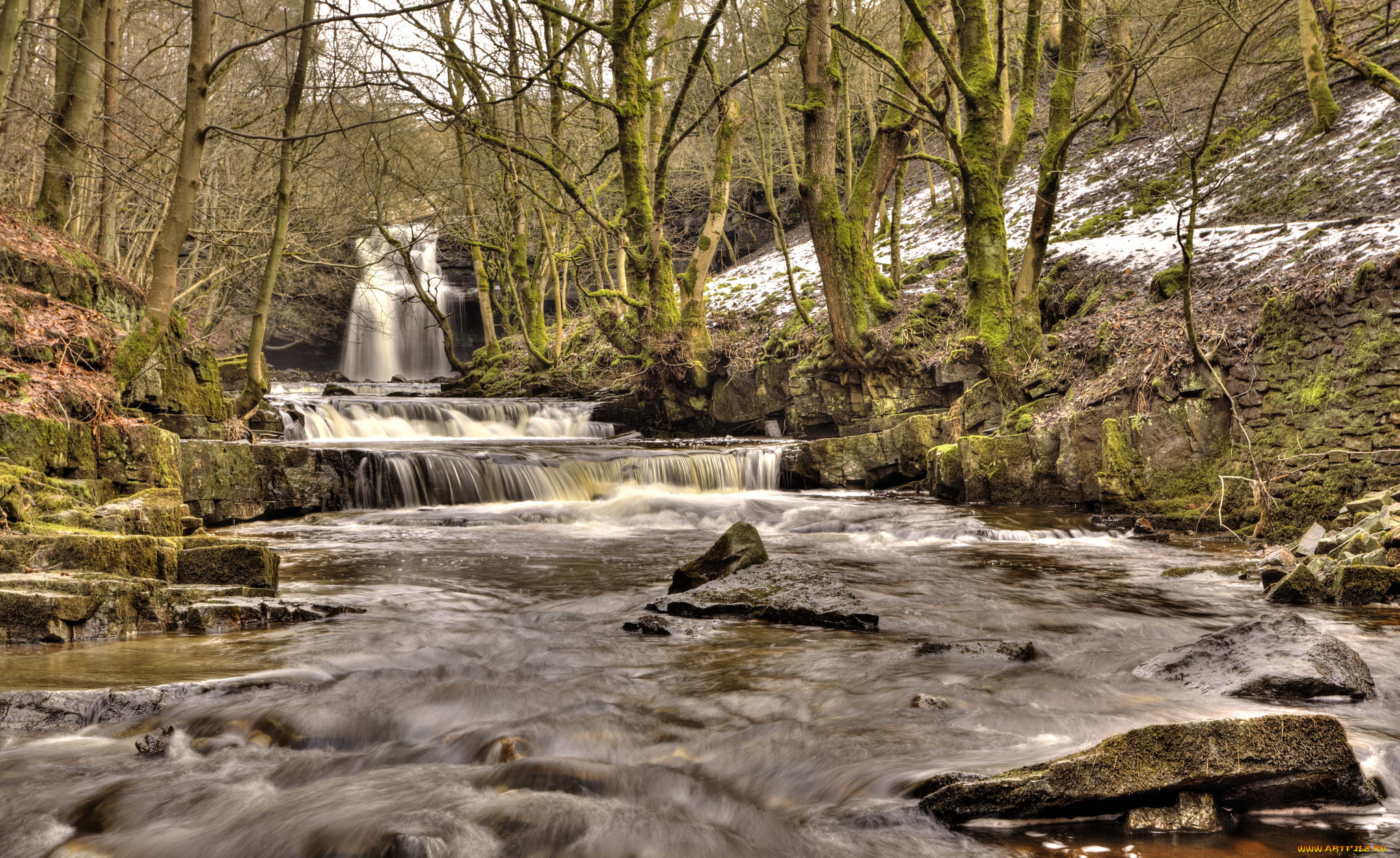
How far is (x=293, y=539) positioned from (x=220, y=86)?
10550mm

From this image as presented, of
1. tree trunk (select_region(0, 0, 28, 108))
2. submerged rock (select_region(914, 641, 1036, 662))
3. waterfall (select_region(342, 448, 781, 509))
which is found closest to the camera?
submerged rock (select_region(914, 641, 1036, 662))

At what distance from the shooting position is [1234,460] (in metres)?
7.57

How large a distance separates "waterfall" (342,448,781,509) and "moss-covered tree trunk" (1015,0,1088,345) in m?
3.99

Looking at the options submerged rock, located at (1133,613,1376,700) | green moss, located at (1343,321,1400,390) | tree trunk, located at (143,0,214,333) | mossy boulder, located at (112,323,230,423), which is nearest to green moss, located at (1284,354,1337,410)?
green moss, located at (1343,321,1400,390)

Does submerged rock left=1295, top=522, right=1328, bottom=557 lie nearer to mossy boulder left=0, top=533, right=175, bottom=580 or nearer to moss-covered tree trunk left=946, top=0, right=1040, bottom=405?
moss-covered tree trunk left=946, top=0, right=1040, bottom=405

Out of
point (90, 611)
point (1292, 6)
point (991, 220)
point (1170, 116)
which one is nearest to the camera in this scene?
point (90, 611)

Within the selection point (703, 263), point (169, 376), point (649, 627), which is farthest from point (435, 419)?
point (649, 627)

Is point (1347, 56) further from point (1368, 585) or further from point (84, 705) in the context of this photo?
point (84, 705)

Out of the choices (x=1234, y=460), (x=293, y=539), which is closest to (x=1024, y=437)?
(x=1234, y=460)

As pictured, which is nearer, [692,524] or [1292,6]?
[692,524]

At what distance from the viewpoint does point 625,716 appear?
360 centimetres

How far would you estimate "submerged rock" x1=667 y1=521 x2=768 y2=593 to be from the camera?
19.6ft

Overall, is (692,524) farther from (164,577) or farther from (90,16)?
(90,16)

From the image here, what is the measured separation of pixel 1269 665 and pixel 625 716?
9.15 ft
